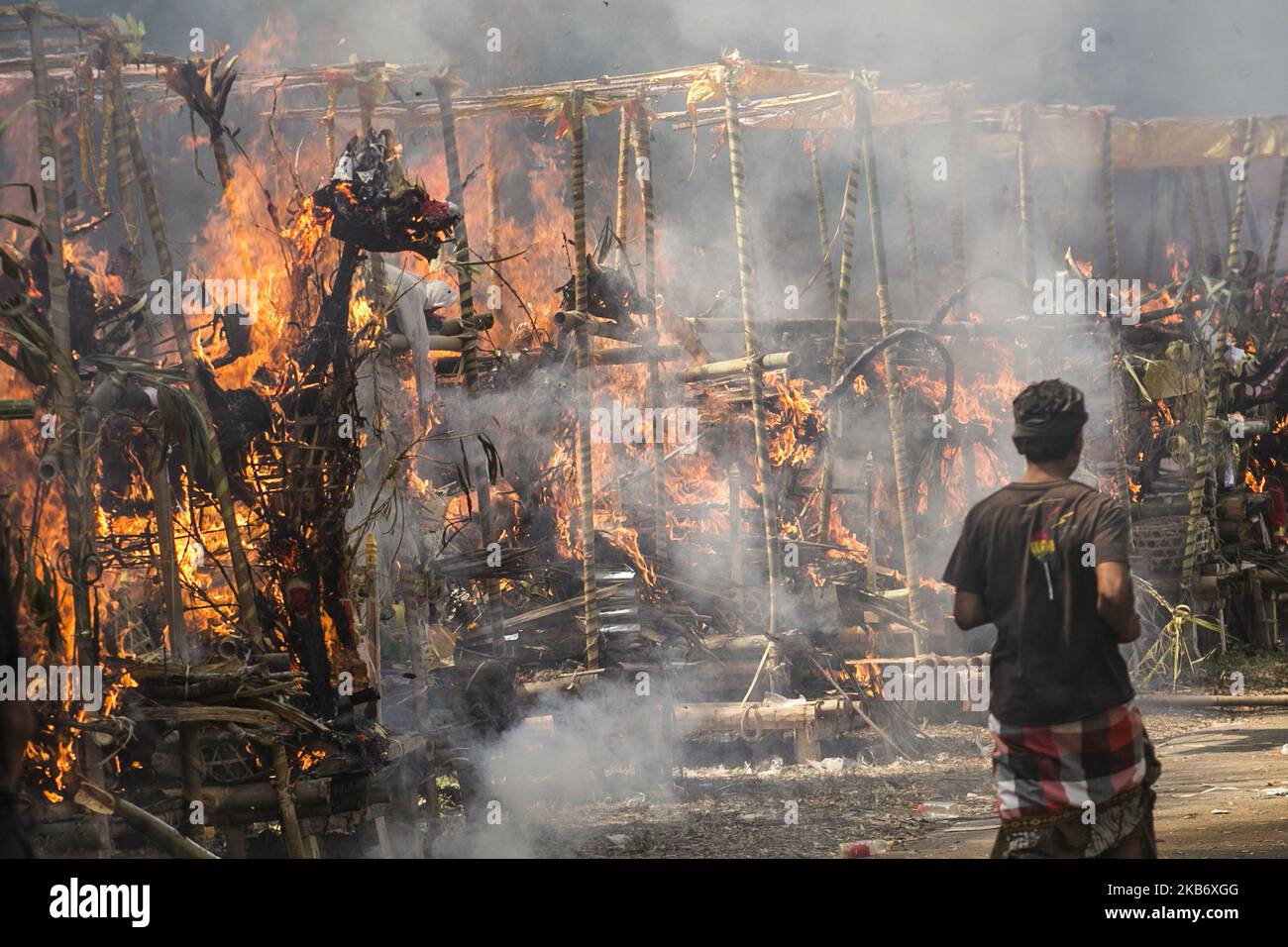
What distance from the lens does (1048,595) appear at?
4.21 metres

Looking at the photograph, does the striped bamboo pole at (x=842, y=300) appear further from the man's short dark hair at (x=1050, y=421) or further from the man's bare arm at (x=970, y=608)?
the man's bare arm at (x=970, y=608)

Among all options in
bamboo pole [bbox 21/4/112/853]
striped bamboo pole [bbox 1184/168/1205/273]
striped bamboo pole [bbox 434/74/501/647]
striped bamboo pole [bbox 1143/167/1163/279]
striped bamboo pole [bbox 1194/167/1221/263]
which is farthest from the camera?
striped bamboo pole [bbox 1143/167/1163/279]

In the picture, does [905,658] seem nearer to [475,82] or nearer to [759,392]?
[759,392]

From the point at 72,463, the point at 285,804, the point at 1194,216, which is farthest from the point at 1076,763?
the point at 1194,216

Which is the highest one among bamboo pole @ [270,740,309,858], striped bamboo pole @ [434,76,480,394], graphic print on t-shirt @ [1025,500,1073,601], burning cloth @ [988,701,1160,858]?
striped bamboo pole @ [434,76,480,394]

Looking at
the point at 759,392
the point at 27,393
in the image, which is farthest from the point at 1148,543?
the point at 27,393

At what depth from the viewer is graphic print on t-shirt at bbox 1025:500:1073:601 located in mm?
4215

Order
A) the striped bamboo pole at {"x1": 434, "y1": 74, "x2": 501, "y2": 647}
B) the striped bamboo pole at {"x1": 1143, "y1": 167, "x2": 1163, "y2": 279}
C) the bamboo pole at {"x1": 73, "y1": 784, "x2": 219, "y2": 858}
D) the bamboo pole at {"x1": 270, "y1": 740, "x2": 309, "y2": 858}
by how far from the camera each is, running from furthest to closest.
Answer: the striped bamboo pole at {"x1": 1143, "y1": 167, "x2": 1163, "y2": 279} < the striped bamboo pole at {"x1": 434, "y1": 74, "x2": 501, "y2": 647} < the bamboo pole at {"x1": 270, "y1": 740, "x2": 309, "y2": 858} < the bamboo pole at {"x1": 73, "y1": 784, "x2": 219, "y2": 858}

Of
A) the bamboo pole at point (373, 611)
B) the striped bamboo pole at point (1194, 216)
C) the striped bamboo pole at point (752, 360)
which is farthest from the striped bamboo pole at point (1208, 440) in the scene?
the bamboo pole at point (373, 611)

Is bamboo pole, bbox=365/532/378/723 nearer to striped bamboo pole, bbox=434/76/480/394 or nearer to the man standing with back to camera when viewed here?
striped bamboo pole, bbox=434/76/480/394

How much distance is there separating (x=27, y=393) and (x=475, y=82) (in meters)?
13.8

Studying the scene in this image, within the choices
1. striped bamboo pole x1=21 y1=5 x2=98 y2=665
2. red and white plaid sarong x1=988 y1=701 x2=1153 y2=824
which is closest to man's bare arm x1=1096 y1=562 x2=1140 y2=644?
red and white plaid sarong x1=988 y1=701 x2=1153 y2=824

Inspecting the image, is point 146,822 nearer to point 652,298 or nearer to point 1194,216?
point 652,298

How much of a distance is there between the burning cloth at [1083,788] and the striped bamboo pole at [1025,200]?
10.5 metres
